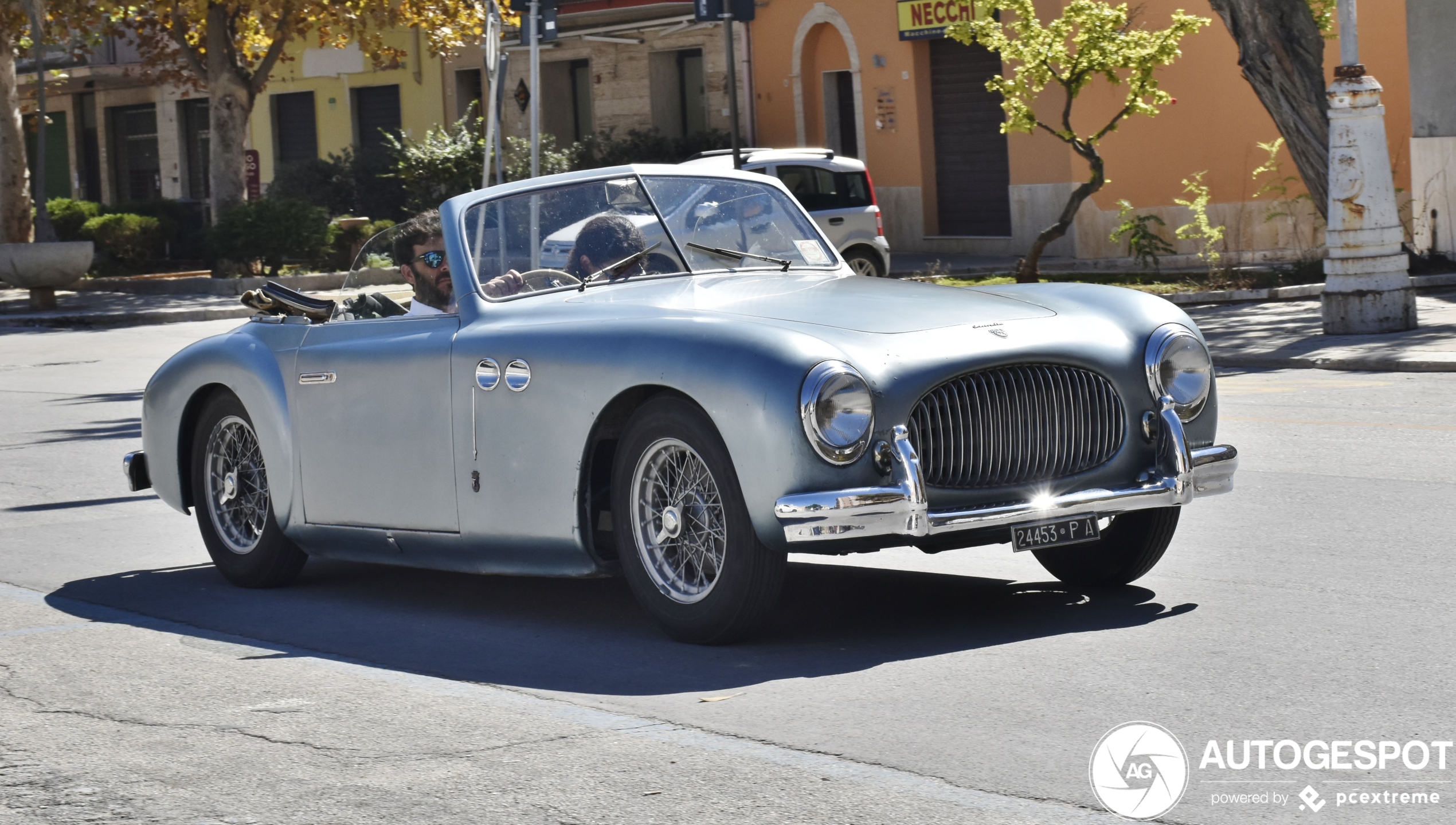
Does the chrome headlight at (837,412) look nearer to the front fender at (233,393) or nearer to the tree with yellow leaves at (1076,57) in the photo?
the front fender at (233,393)

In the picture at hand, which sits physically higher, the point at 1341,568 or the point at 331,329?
the point at 331,329

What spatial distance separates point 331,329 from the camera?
295 inches

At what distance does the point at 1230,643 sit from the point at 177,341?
19.6m

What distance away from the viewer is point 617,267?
7.05m

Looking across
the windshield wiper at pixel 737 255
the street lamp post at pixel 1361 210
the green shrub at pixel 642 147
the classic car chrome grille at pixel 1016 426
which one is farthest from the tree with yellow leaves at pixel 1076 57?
the classic car chrome grille at pixel 1016 426

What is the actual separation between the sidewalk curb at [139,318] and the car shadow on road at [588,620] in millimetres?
19796

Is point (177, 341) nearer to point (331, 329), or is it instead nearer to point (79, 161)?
point (331, 329)

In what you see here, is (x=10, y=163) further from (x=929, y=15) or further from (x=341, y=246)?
(x=929, y=15)

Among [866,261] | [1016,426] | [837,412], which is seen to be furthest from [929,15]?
[837,412]

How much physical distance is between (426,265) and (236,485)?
1.49 metres

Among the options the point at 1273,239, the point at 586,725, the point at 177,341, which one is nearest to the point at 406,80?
the point at 177,341

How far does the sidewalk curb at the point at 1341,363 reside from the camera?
45.2ft

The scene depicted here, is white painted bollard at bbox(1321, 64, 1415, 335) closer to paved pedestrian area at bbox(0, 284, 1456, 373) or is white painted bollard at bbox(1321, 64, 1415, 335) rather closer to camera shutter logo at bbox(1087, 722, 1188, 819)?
paved pedestrian area at bbox(0, 284, 1456, 373)

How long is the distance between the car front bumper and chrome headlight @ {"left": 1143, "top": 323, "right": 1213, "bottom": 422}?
78 mm
